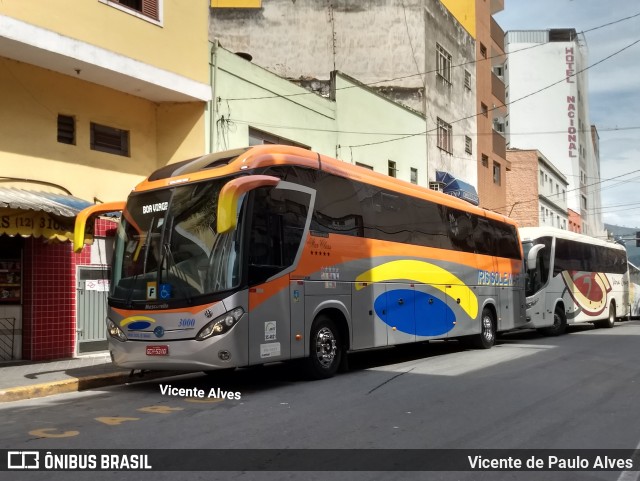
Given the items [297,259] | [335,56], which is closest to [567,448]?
[297,259]

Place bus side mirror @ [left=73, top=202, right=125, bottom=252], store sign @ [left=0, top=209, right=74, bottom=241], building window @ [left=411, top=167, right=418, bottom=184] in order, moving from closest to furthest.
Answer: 1. bus side mirror @ [left=73, top=202, right=125, bottom=252]
2. store sign @ [left=0, top=209, right=74, bottom=241]
3. building window @ [left=411, top=167, right=418, bottom=184]

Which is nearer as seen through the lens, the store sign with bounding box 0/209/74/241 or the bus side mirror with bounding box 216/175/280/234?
the bus side mirror with bounding box 216/175/280/234

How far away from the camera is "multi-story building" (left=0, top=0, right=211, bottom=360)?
1160 cm

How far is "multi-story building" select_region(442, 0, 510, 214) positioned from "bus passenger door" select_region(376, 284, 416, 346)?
72.0 ft

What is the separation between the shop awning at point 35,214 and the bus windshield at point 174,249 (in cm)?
196

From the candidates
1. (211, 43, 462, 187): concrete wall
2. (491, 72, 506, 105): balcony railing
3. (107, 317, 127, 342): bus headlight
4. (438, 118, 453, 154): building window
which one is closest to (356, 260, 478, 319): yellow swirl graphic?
(107, 317, 127, 342): bus headlight

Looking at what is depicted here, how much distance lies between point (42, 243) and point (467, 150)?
23769 millimetres

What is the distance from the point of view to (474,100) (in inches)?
1305

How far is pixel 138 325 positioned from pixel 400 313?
5.28 metres

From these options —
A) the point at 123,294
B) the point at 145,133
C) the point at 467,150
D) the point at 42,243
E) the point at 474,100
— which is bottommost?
the point at 123,294

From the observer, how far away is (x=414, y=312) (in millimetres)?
12656

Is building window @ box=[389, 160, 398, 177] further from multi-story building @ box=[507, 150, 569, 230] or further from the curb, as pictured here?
multi-story building @ box=[507, 150, 569, 230]

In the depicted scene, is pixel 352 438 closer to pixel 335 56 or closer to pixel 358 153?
pixel 358 153
